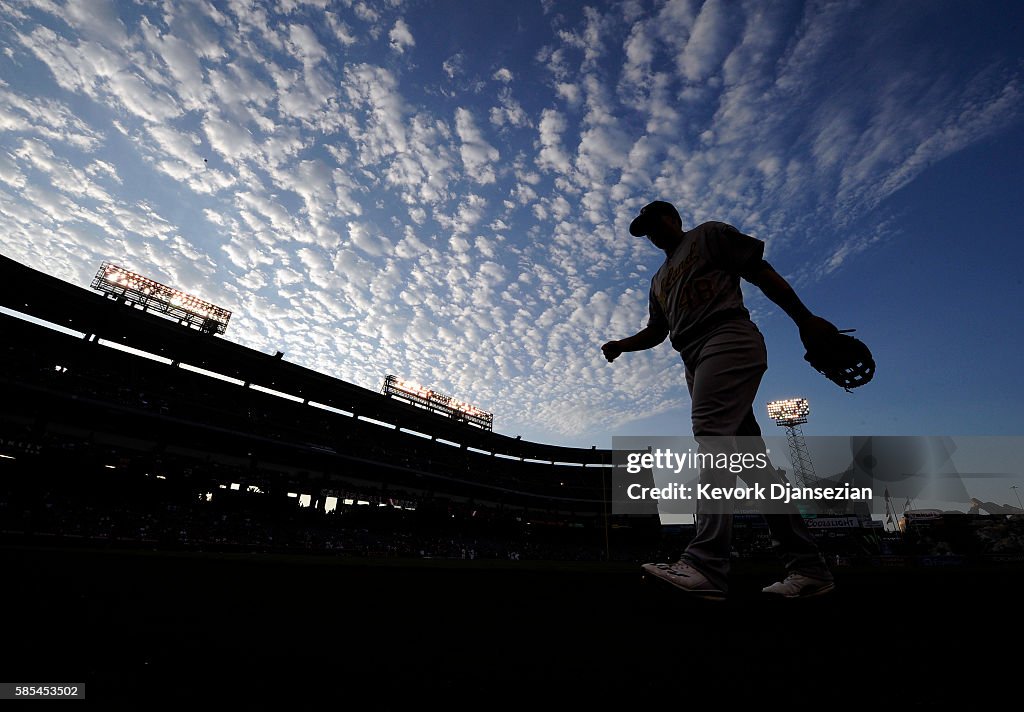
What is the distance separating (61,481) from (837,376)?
28102 mm

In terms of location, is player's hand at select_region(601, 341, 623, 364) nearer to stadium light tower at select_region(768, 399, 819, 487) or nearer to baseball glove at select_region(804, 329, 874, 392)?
baseball glove at select_region(804, 329, 874, 392)

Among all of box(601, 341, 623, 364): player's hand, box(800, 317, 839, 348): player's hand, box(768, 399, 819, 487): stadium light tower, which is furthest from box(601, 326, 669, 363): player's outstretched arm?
box(768, 399, 819, 487): stadium light tower

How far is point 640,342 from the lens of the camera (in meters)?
3.12

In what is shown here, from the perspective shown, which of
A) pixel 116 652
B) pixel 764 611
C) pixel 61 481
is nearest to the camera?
pixel 116 652

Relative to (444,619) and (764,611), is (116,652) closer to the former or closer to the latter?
(444,619)

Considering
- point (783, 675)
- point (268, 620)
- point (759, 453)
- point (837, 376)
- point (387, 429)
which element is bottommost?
point (268, 620)

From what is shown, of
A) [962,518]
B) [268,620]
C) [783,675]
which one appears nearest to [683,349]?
[783,675]

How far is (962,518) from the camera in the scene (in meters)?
40.2

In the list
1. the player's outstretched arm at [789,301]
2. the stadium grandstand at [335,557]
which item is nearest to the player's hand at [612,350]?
the player's outstretched arm at [789,301]

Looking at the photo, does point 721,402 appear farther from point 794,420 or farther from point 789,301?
point 794,420

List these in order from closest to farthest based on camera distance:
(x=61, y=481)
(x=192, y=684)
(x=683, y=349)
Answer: (x=192, y=684) → (x=683, y=349) → (x=61, y=481)

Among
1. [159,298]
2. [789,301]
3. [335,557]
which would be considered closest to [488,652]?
[789,301]

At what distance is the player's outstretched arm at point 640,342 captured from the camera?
305 centimetres

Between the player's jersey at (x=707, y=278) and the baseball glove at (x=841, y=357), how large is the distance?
0.39 metres
